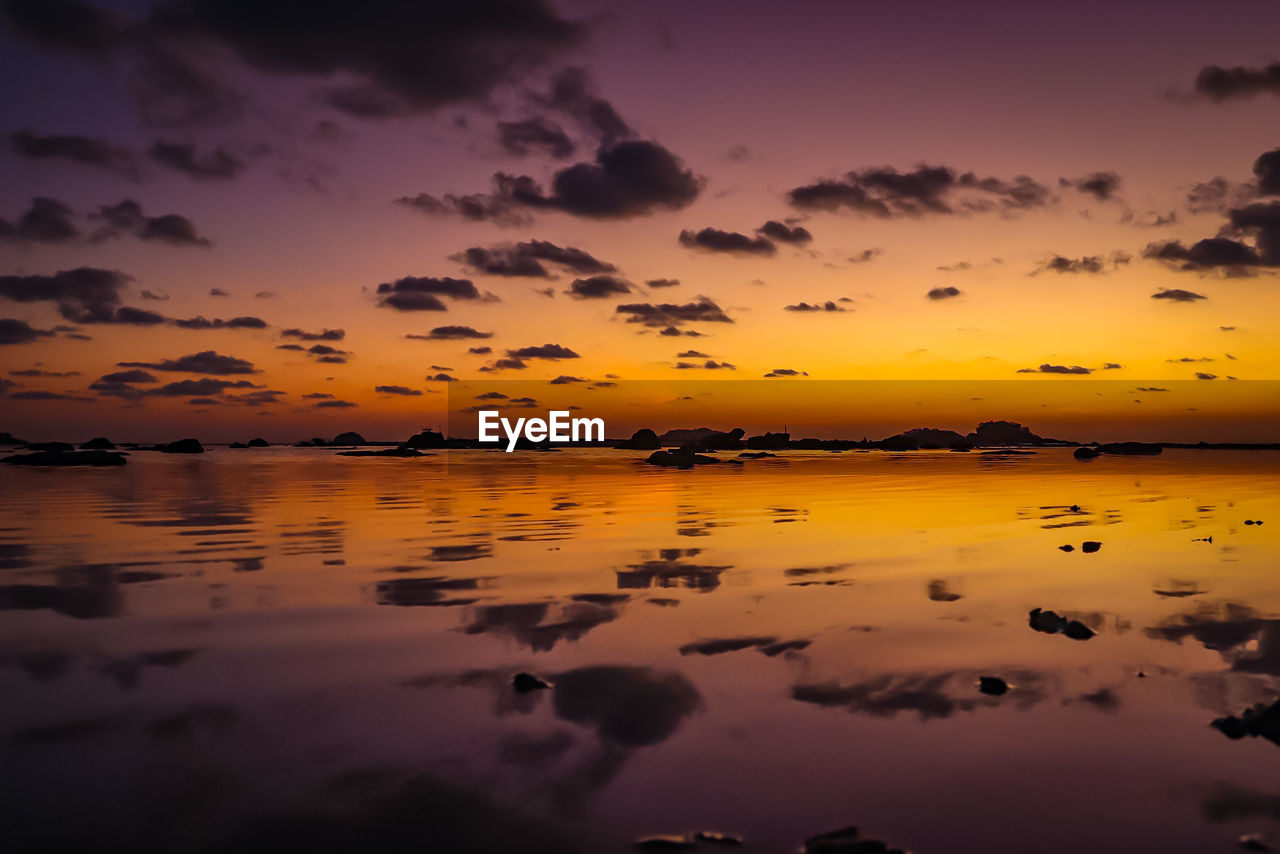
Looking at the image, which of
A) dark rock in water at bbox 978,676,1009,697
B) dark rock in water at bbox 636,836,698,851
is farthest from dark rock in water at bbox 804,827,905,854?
dark rock in water at bbox 978,676,1009,697

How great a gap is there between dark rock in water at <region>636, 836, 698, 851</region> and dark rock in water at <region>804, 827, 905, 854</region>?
0.94 m

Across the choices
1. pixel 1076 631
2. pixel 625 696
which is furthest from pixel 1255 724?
pixel 625 696

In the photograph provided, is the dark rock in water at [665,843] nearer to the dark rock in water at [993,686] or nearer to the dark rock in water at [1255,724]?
the dark rock in water at [993,686]

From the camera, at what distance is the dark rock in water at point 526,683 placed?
31.5 feet

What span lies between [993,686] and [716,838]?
5.15m

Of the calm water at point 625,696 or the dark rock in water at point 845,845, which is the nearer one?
the dark rock in water at point 845,845

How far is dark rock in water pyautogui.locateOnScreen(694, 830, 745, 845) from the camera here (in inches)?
242

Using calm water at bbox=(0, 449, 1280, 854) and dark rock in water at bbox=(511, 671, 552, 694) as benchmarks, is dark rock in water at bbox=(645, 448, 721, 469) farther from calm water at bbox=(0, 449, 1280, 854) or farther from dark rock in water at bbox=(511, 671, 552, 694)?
dark rock in water at bbox=(511, 671, 552, 694)

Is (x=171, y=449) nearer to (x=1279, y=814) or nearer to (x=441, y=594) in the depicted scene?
(x=441, y=594)

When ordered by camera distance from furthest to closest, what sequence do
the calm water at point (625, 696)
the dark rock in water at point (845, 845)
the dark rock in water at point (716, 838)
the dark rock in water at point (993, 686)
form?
the dark rock in water at point (993, 686) < the calm water at point (625, 696) < the dark rock in water at point (716, 838) < the dark rock in water at point (845, 845)

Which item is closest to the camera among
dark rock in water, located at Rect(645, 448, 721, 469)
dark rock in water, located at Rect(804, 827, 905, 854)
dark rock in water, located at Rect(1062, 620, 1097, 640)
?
dark rock in water, located at Rect(804, 827, 905, 854)

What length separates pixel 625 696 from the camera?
9.41m

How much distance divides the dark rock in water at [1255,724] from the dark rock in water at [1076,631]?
3.44 m

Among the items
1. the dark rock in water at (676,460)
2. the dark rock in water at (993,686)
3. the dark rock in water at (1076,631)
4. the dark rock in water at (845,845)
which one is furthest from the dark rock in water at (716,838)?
the dark rock in water at (676,460)
